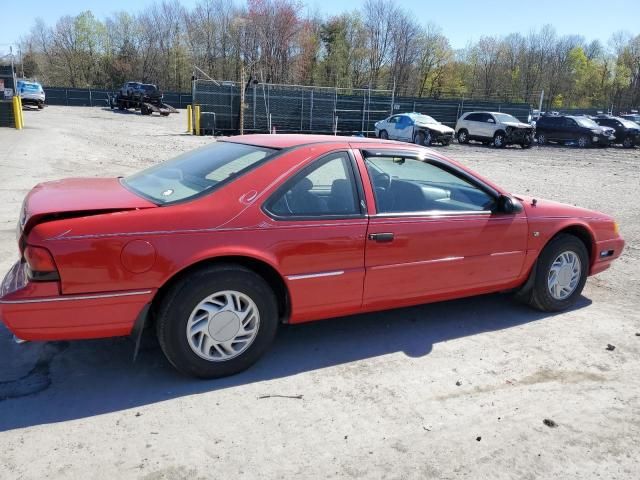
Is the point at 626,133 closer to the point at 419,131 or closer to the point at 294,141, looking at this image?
the point at 419,131

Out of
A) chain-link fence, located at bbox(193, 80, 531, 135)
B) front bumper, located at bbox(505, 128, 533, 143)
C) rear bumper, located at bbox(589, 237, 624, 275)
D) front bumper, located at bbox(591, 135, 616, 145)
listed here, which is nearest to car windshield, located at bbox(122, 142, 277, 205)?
rear bumper, located at bbox(589, 237, 624, 275)

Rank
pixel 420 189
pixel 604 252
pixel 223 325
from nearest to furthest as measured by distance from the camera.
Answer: pixel 223 325, pixel 420 189, pixel 604 252

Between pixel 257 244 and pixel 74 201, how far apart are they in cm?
112

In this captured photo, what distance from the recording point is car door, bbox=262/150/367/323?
330 cm

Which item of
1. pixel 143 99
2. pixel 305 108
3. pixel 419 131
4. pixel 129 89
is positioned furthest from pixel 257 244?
pixel 129 89

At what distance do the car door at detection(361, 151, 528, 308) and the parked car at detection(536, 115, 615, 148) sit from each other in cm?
2648

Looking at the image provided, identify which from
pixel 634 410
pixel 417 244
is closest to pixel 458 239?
pixel 417 244

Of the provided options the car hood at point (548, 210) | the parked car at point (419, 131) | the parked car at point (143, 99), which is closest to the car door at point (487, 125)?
the parked car at point (419, 131)

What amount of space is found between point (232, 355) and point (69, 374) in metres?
1.03

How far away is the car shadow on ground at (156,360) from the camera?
2979 mm

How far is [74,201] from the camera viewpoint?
311 centimetres

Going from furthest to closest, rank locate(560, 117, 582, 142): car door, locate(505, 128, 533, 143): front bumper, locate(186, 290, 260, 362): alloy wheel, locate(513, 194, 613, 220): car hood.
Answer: locate(560, 117, 582, 142): car door → locate(505, 128, 533, 143): front bumper → locate(513, 194, 613, 220): car hood → locate(186, 290, 260, 362): alloy wheel

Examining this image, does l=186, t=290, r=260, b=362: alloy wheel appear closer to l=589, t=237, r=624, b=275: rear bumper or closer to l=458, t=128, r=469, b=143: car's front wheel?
l=589, t=237, r=624, b=275: rear bumper

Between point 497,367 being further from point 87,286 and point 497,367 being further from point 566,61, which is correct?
point 566,61
